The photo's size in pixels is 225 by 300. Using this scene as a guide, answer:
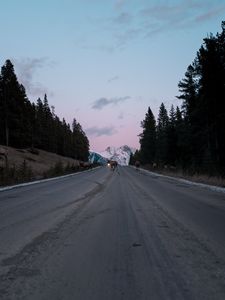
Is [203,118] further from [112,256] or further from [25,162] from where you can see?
[112,256]

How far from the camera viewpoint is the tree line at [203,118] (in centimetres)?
4991

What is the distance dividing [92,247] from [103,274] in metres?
2.30

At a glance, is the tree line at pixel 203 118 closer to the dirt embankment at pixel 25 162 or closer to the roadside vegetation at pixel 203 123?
the roadside vegetation at pixel 203 123

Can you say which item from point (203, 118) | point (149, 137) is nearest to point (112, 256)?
point (203, 118)

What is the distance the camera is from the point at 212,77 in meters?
49.8

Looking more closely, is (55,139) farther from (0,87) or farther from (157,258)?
(157,258)

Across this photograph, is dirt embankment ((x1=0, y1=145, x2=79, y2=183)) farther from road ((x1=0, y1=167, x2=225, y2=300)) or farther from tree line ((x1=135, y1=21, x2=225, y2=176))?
road ((x1=0, y1=167, x2=225, y2=300))

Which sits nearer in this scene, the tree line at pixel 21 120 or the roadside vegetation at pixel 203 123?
the roadside vegetation at pixel 203 123

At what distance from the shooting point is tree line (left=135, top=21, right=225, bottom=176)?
49.9m

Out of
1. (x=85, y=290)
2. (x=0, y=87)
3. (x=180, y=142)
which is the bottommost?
(x=85, y=290)

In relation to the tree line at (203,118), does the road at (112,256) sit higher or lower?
lower

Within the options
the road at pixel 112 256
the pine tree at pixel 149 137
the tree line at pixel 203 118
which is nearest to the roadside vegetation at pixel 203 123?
the tree line at pixel 203 118

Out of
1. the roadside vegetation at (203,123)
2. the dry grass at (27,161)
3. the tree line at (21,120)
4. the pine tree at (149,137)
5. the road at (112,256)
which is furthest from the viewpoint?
the pine tree at (149,137)

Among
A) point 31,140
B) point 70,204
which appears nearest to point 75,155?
point 31,140
